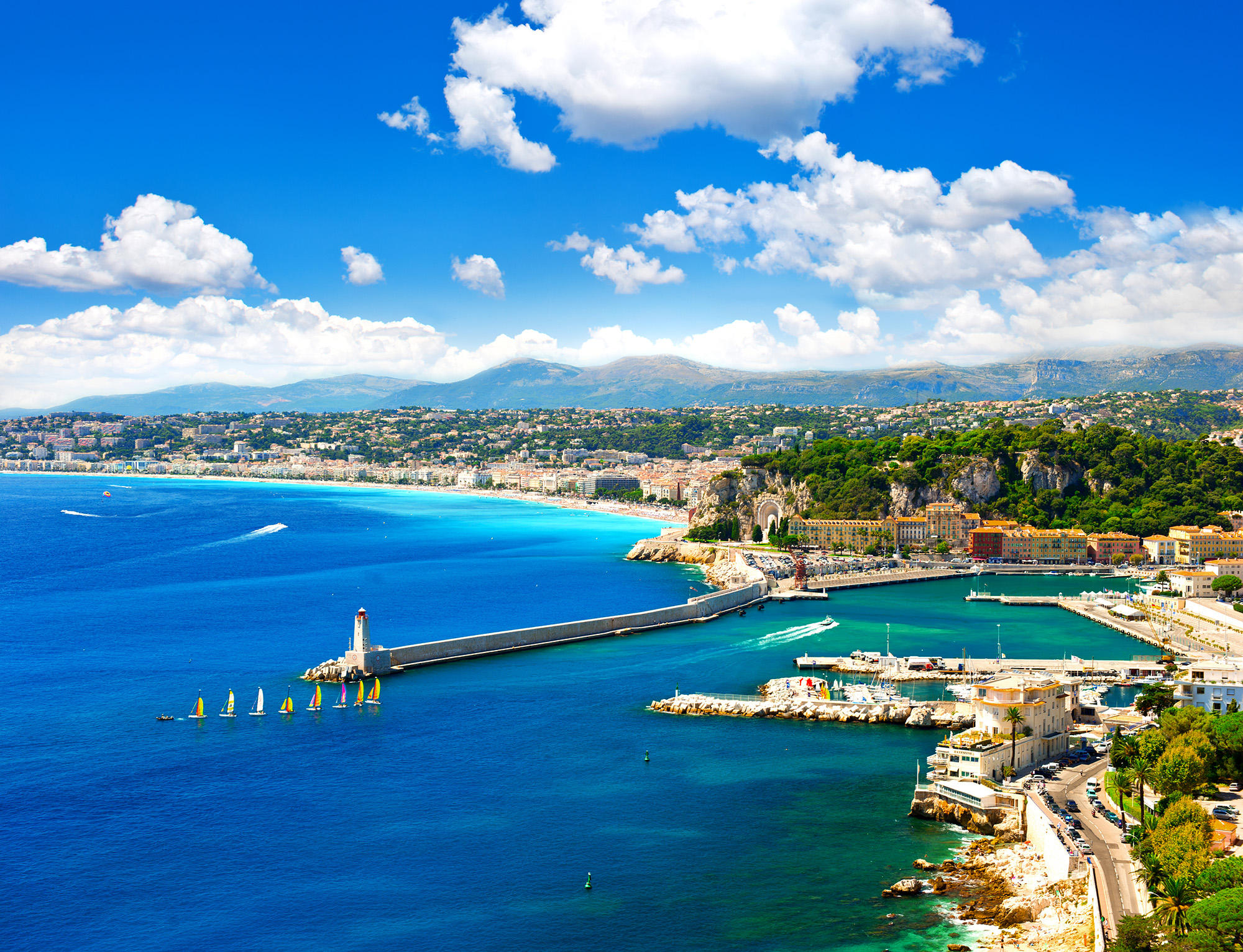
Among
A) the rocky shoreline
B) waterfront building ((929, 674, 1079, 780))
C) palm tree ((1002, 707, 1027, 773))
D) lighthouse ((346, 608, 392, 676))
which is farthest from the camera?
lighthouse ((346, 608, 392, 676))

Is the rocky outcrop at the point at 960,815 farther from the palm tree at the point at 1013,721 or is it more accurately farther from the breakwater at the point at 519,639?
the breakwater at the point at 519,639

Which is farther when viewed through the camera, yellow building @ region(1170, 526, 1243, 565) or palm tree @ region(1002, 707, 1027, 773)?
yellow building @ region(1170, 526, 1243, 565)

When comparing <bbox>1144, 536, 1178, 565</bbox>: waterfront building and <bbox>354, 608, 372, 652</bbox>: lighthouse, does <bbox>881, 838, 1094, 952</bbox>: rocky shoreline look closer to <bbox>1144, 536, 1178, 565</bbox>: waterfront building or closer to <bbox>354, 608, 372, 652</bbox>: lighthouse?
<bbox>354, 608, 372, 652</bbox>: lighthouse

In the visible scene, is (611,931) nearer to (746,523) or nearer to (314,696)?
(314,696)

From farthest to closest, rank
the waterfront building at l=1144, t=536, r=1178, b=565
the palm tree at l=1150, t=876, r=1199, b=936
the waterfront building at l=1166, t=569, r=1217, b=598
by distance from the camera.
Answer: the waterfront building at l=1144, t=536, r=1178, b=565
the waterfront building at l=1166, t=569, r=1217, b=598
the palm tree at l=1150, t=876, r=1199, b=936

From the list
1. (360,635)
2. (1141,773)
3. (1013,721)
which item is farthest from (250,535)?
(1141,773)

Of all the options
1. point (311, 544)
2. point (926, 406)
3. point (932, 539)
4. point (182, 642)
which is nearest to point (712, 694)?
point (182, 642)

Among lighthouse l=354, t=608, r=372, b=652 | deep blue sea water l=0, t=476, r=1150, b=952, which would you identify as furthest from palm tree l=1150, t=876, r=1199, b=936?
lighthouse l=354, t=608, r=372, b=652

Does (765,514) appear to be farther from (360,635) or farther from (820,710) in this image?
(820,710)
